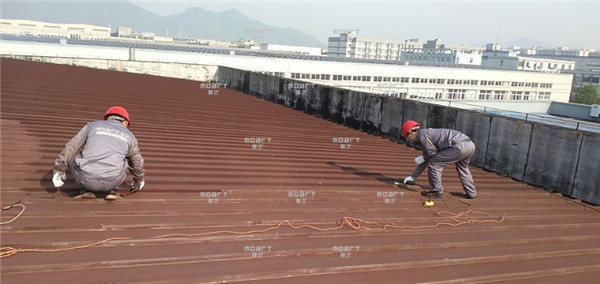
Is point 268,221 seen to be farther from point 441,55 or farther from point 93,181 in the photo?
point 441,55

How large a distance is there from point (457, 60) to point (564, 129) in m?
104

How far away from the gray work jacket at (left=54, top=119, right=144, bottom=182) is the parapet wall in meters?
6.99

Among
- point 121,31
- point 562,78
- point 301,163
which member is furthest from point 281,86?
point 121,31

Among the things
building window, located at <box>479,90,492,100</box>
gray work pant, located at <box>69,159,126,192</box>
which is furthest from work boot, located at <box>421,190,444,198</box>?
building window, located at <box>479,90,492,100</box>

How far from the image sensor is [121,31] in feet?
450

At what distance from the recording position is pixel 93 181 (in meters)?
4.41

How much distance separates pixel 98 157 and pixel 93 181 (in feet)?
0.91

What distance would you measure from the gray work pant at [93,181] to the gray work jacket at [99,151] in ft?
0.13

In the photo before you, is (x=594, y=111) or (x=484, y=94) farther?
(x=484, y=94)

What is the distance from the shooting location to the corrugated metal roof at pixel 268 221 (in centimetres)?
359

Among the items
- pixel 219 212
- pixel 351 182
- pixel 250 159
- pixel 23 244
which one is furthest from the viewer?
pixel 250 159

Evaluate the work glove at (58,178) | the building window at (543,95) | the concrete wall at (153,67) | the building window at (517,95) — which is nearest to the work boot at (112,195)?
the work glove at (58,178)

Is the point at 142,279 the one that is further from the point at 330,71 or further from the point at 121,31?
the point at 121,31

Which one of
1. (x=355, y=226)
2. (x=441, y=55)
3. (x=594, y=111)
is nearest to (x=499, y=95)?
(x=594, y=111)
